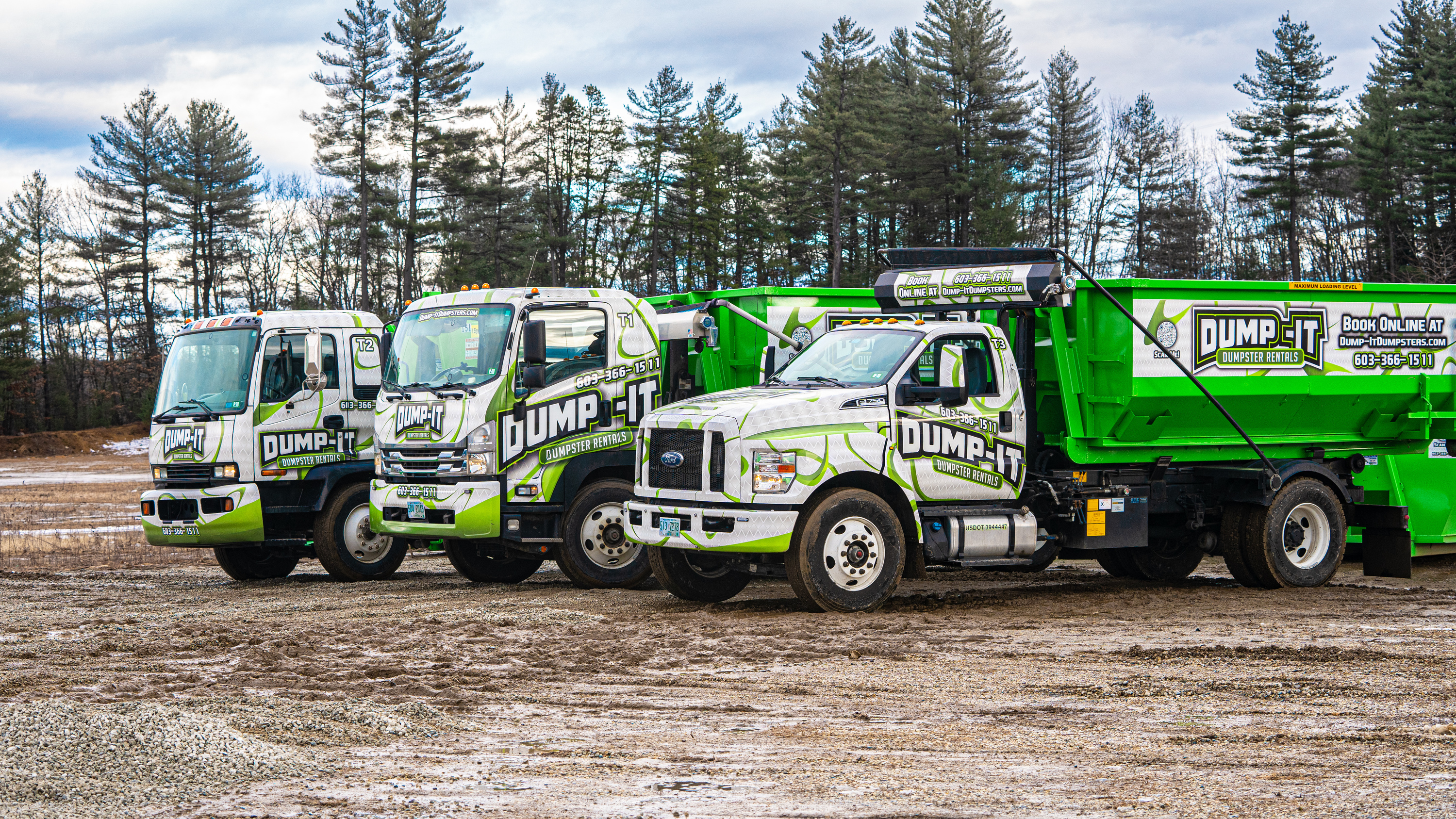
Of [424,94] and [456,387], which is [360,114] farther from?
[456,387]

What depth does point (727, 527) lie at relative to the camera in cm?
1077

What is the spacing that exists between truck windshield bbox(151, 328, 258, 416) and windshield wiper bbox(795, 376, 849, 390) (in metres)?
6.32

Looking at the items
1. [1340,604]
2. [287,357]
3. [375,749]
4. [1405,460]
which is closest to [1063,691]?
[375,749]

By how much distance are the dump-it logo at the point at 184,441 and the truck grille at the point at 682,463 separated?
222 inches

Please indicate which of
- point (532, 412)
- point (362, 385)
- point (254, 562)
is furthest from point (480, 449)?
point (254, 562)

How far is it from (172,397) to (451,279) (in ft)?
130

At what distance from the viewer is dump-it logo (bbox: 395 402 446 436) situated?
1286 centimetres

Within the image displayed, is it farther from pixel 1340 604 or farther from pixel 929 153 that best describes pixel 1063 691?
pixel 929 153

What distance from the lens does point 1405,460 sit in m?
13.8

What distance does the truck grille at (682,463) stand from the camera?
10992 millimetres

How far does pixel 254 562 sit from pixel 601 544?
16.2ft

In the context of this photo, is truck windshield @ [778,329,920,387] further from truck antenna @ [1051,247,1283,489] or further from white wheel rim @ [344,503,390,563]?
white wheel rim @ [344,503,390,563]

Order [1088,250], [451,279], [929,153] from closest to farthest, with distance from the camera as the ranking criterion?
1. [929,153]
2. [451,279]
3. [1088,250]

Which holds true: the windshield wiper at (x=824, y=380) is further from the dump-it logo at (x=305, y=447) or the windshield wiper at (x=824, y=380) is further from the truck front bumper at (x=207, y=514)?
the truck front bumper at (x=207, y=514)
